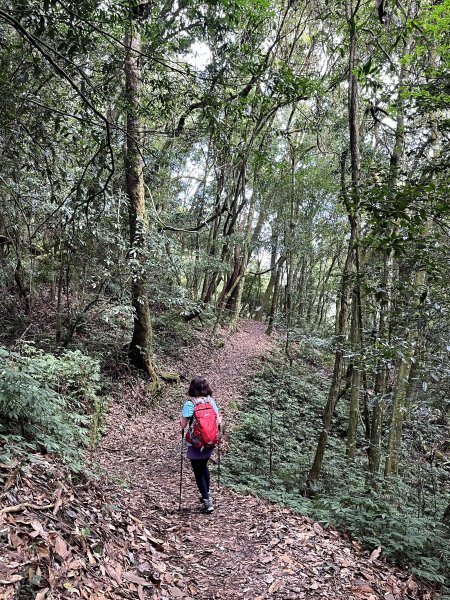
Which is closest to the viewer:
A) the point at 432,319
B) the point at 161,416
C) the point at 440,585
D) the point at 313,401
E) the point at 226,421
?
the point at 432,319

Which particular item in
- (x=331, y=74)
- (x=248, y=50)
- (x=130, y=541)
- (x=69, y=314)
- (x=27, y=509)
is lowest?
(x=130, y=541)

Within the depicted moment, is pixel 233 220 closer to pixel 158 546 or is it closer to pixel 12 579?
pixel 158 546

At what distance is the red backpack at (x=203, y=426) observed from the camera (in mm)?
5617

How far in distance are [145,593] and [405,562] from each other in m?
3.44

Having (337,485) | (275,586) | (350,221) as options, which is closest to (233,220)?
(350,221)

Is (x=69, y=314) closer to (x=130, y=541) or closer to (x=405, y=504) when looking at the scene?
(x=130, y=541)

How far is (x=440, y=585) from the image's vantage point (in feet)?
16.2

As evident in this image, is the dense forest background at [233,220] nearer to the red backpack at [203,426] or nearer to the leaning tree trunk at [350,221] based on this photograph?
the leaning tree trunk at [350,221]

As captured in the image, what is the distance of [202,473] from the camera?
19.0ft

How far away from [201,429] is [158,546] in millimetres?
1513

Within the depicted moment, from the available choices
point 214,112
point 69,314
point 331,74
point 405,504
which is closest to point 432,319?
point 214,112

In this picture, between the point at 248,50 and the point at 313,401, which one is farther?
the point at 313,401

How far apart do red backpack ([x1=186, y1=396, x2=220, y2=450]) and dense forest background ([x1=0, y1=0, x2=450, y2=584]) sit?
60.8 inches

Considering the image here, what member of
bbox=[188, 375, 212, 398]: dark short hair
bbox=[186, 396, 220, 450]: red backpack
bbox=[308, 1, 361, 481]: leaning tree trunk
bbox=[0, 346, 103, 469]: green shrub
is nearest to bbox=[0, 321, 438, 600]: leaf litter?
bbox=[0, 346, 103, 469]: green shrub
